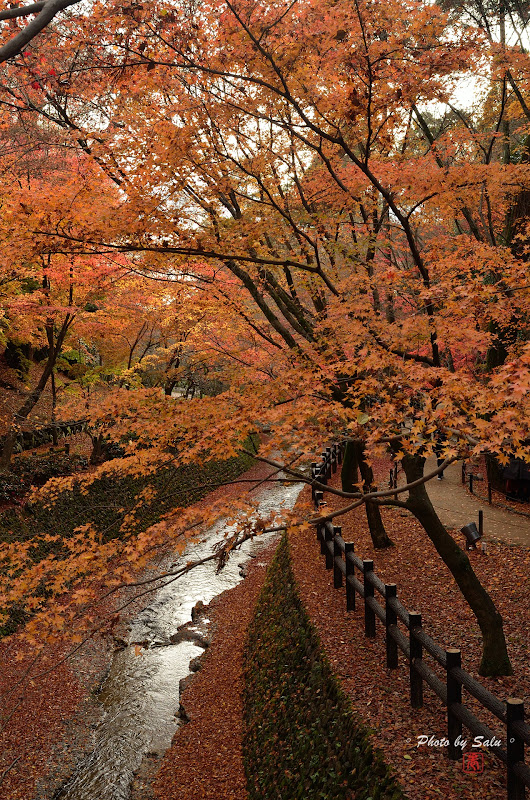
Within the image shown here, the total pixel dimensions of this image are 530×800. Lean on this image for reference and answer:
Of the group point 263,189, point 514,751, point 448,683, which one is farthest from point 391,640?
point 263,189

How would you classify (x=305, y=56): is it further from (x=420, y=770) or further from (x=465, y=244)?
(x=420, y=770)

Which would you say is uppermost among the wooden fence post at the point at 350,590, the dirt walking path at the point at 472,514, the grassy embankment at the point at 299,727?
the wooden fence post at the point at 350,590

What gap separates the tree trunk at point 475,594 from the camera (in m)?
6.09

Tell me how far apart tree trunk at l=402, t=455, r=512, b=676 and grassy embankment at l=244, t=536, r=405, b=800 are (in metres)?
1.87

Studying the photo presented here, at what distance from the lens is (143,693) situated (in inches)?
356

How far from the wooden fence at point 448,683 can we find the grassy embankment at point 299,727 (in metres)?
0.78

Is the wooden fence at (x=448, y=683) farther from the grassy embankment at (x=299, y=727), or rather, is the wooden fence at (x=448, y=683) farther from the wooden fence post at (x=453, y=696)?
the grassy embankment at (x=299, y=727)

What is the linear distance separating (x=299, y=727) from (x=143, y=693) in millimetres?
3862

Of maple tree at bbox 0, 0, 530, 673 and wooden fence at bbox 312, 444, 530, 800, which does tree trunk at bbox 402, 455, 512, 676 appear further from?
wooden fence at bbox 312, 444, 530, 800

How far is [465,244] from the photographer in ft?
37.1

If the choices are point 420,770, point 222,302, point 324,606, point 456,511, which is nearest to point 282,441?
point 420,770

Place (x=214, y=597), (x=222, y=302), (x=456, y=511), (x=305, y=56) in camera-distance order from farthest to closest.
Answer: (x=456, y=511)
(x=214, y=597)
(x=222, y=302)
(x=305, y=56)

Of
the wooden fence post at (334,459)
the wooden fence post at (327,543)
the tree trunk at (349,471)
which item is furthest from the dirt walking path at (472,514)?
the wooden fence post at (334,459)

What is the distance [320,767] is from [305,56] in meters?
8.28
